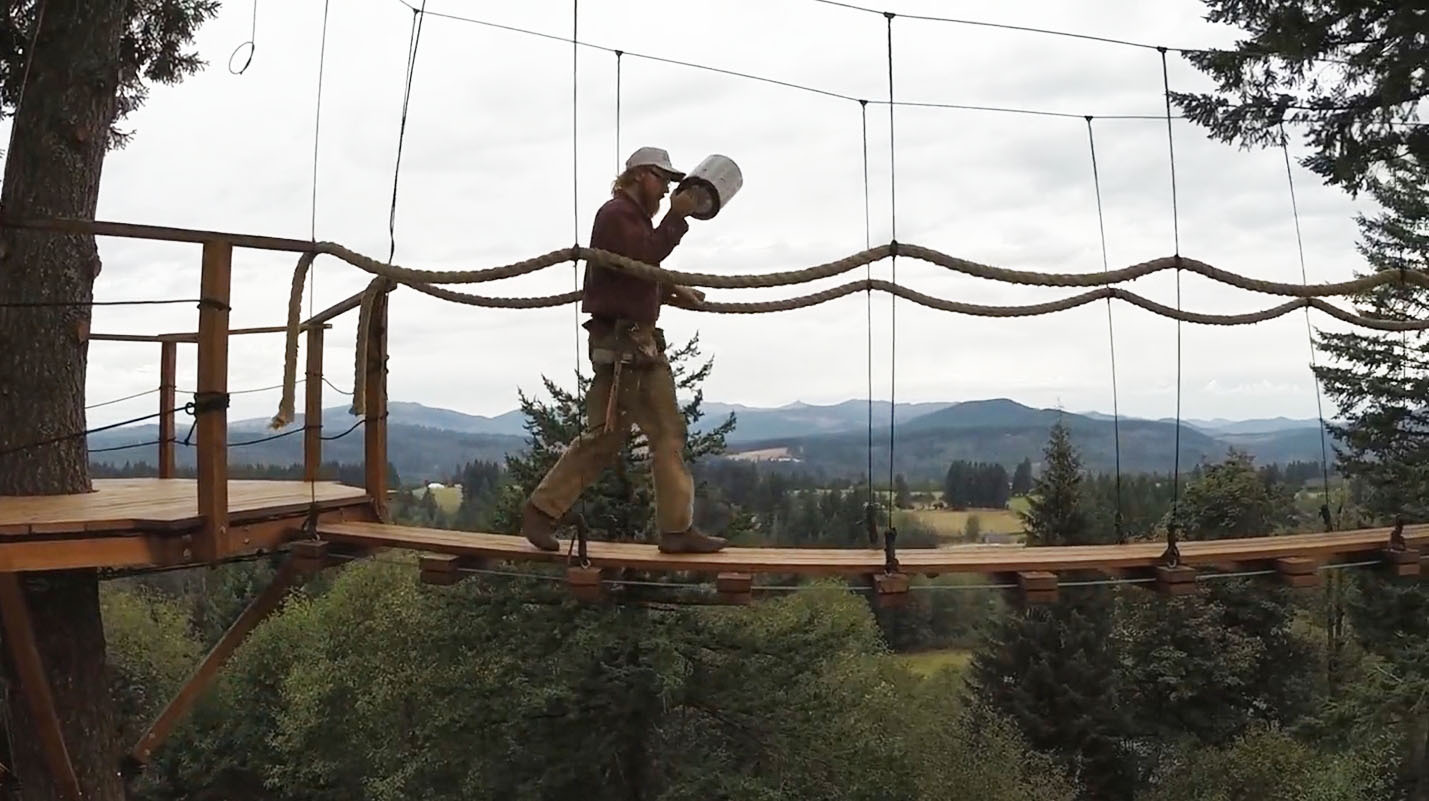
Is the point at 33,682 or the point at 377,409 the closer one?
the point at 33,682

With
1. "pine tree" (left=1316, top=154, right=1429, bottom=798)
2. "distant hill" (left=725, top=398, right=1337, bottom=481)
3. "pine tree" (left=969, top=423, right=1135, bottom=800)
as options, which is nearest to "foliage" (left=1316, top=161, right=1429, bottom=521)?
"pine tree" (left=1316, top=154, right=1429, bottom=798)

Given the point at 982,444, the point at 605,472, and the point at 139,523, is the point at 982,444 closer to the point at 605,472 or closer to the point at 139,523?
the point at 605,472

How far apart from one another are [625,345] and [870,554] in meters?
1.21

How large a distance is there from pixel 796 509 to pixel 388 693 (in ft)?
53.9

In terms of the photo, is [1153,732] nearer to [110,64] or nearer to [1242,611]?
[1242,611]

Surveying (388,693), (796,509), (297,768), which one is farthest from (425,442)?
(388,693)

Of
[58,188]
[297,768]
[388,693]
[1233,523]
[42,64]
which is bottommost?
[297,768]

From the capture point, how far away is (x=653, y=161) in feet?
12.5

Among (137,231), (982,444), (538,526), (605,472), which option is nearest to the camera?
(137,231)

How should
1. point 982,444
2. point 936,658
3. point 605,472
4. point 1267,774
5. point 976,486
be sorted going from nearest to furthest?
point 605,472 → point 1267,774 → point 936,658 → point 976,486 → point 982,444

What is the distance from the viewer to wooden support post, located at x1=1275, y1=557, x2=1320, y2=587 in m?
3.94

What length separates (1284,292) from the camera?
4059 mm

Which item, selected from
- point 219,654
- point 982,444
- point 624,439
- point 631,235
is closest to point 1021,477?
point 982,444

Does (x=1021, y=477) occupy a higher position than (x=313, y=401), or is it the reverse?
(x=313, y=401)
